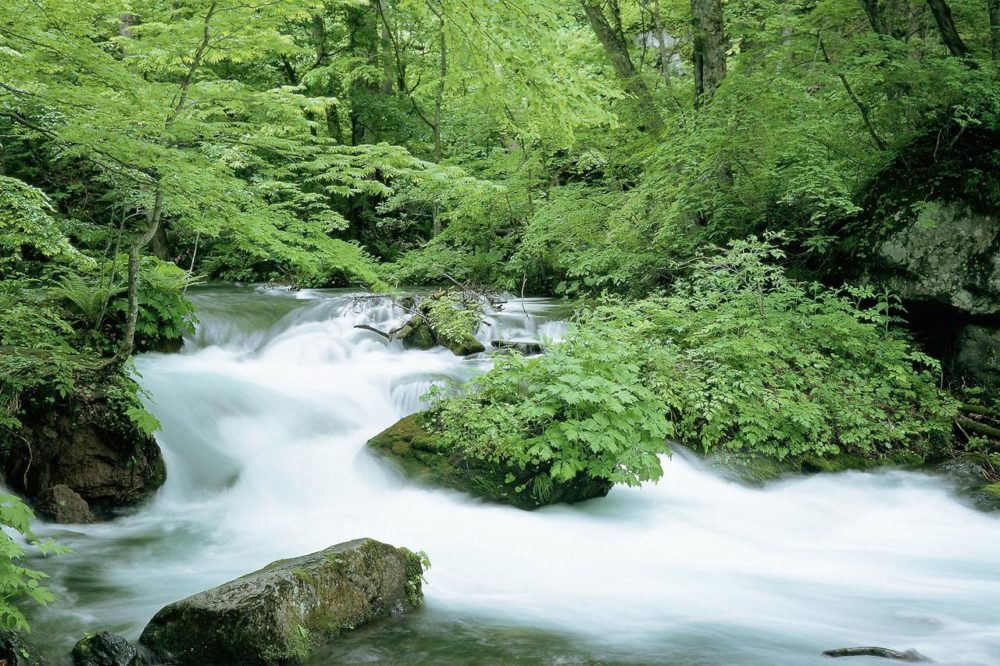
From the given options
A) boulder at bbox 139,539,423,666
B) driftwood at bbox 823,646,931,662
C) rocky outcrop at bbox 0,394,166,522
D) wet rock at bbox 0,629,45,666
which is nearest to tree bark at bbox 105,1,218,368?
rocky outcrop at bbox 0,394,166,522

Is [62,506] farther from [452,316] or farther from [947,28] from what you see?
[947,28]

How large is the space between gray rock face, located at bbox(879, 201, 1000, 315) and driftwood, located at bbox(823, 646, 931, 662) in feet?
16.3

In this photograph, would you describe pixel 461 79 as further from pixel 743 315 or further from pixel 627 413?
pixel 743 315

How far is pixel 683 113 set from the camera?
9.84m

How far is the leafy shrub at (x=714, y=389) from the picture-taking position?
6082 millimetres

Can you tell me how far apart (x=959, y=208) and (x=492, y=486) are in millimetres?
5844

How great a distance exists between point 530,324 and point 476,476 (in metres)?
4.90

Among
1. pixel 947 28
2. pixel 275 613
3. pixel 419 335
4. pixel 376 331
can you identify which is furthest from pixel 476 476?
pixel 947 28

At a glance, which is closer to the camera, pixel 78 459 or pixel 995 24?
pixel 78 459

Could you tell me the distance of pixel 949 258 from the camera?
7.68 meters

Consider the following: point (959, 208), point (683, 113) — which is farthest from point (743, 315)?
point (683, 113)

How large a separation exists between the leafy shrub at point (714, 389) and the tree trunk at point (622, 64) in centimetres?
386

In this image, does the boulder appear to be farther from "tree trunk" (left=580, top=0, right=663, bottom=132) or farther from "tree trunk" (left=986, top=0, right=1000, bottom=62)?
"tree trunk" (left=580, top=0, right=663, bottom=132)

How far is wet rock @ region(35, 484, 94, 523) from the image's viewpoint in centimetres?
596
